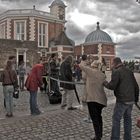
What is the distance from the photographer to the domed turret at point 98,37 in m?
55.9

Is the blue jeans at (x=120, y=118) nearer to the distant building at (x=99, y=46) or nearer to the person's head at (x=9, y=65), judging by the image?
the person's head at (x=9, y=65)

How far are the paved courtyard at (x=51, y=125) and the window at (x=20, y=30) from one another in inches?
1721

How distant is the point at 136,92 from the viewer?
22.6 ft

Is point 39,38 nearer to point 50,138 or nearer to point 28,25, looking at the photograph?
point 28,25

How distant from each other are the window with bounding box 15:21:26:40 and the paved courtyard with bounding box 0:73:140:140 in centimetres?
4372

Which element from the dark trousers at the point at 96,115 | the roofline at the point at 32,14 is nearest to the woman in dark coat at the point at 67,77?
the dark trousers at the point at 96,115

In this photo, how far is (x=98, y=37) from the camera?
56.4 meters

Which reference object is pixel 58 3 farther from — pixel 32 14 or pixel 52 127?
pixel 52 127

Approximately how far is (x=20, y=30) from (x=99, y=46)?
13.0 metres

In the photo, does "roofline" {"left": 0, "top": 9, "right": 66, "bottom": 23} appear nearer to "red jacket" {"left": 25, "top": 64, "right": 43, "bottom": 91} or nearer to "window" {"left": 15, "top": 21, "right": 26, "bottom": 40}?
"window" {"left": 15, "top": 21, "right": 26, "bottom": 40}

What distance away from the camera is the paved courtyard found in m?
7.66

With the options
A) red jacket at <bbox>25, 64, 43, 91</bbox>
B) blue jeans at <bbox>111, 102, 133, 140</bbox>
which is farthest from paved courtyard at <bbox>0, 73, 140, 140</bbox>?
red jacket at <bbox>25, 64, 43, 91</bbox>

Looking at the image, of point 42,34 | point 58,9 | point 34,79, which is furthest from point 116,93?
point 58,9

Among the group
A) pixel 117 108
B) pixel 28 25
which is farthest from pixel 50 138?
pixel 28 25
